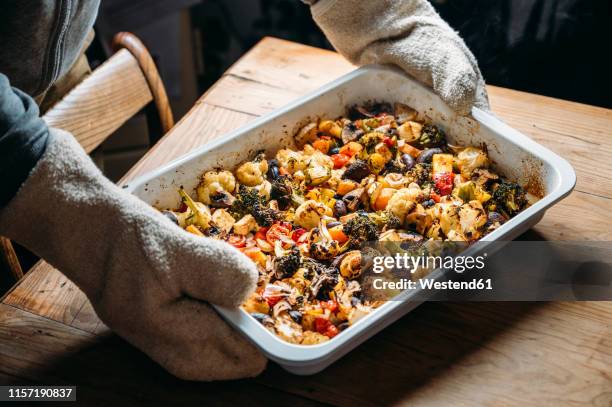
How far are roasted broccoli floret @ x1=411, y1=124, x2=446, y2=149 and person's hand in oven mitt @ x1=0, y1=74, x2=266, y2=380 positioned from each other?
596mm

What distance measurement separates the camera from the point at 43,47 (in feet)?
3.72

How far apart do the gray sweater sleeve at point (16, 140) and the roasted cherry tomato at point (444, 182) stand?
0.74 m

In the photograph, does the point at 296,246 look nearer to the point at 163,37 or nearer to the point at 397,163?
the point at 397,163

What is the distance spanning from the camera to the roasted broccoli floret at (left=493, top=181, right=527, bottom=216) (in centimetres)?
122

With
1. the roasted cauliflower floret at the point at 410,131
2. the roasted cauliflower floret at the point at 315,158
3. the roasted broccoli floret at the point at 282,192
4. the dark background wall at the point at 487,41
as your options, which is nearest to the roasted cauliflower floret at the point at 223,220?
the roasted broccoli floret at the point at 282,192

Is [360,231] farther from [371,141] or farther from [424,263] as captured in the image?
[371,141]

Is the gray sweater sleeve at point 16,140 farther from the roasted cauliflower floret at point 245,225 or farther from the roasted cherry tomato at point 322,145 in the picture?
the roasted cherry tomato at point 322,145

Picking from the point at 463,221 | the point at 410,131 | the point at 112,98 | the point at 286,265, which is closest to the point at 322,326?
the point at 286,265

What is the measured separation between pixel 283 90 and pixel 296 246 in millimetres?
634

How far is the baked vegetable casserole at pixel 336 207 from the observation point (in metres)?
1.07

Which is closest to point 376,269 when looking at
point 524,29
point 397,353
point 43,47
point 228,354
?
point 397,353

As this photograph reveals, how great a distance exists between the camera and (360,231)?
1.17 m

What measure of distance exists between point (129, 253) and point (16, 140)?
227 millimetres

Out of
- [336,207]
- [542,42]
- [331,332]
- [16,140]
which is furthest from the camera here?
[542,42]
